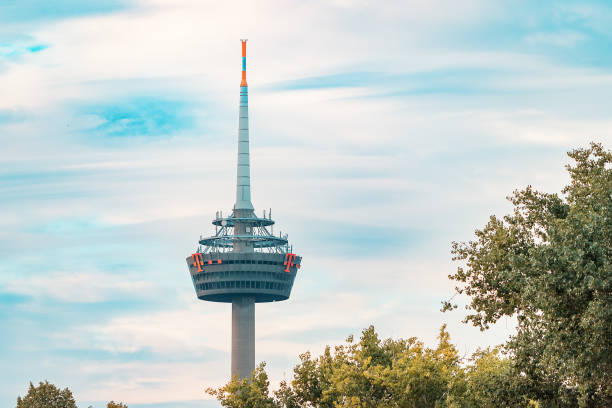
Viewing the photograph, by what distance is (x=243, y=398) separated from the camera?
92188mm

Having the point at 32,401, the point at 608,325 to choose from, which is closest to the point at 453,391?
the point at 608,325

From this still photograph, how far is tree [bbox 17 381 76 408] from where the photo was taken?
11088 cm

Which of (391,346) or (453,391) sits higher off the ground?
(391,346)

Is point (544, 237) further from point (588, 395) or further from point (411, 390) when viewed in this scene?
point (411, 390)

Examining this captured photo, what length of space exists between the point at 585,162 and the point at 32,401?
7383cm

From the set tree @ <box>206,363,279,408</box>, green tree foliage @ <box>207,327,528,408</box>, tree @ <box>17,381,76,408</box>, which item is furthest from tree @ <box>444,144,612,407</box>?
tree @ <box>17,381,76,408</box>

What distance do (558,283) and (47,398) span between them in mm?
78095

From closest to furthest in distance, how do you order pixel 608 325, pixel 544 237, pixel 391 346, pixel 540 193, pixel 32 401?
pixel 608 325 < pixel 544 237 < pixel 540 193 < pixel 391 346 < pixel 32 401

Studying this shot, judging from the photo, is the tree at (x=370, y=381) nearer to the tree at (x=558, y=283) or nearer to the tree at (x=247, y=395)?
the tree at (x=247, y=395)

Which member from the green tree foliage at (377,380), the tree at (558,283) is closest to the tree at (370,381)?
the green tree foliage at (377,380)

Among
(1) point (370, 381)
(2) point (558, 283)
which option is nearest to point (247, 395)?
(1) point (370, 381)

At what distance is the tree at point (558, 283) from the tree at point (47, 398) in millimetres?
66697

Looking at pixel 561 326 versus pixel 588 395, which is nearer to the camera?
pixel 561 326

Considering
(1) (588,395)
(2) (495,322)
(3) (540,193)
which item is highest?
(3) (540,193)
